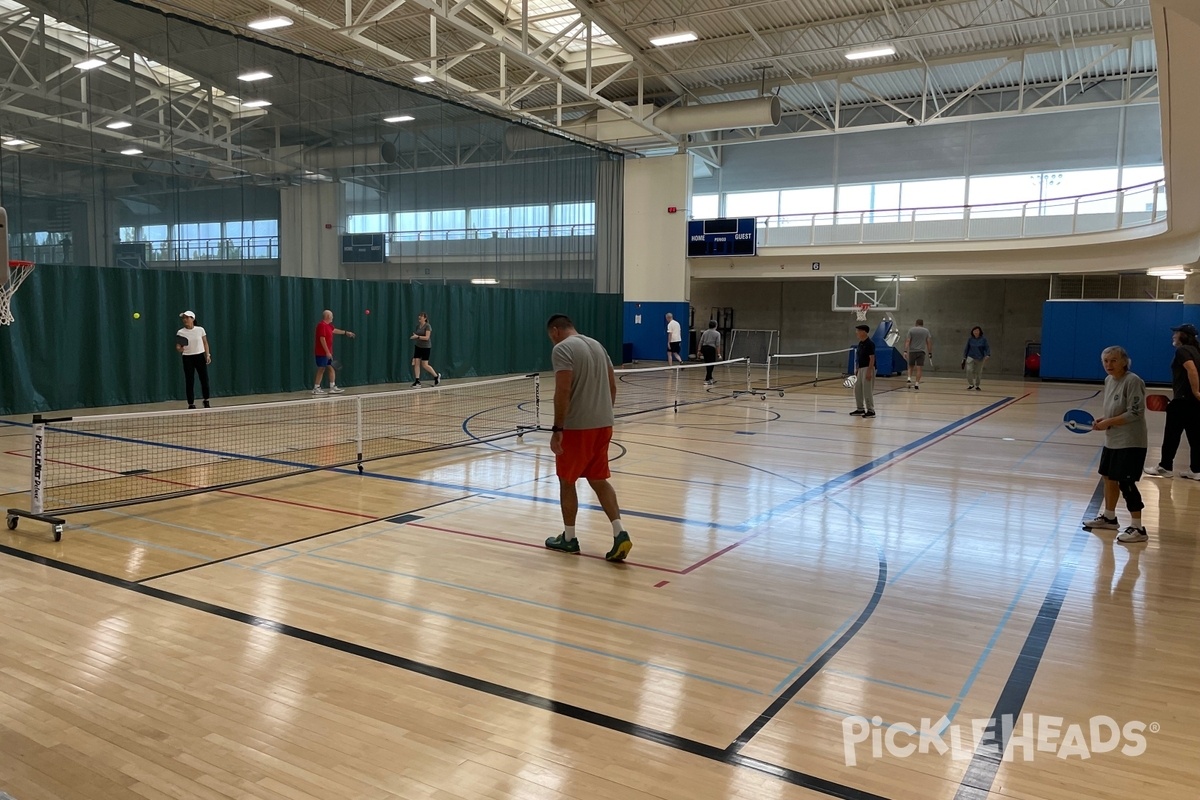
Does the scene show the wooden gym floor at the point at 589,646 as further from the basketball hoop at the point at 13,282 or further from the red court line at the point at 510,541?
the basketball hoop at the point at 13,282

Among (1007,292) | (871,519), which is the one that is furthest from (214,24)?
(1007,292)

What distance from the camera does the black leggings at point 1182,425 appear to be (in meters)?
9.53

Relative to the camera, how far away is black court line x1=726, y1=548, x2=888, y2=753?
3.67 meters

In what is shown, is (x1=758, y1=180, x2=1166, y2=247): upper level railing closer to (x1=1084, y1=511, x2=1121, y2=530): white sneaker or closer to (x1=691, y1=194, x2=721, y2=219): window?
(x1=691, y1=194, x2=721, y2=219): window

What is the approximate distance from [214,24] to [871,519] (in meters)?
15.9


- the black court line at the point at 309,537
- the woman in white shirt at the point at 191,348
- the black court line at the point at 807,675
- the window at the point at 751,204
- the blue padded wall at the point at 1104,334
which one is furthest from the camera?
the window at the point at 751,204

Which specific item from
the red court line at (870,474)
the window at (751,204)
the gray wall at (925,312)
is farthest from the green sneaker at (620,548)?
the window at (751,204)

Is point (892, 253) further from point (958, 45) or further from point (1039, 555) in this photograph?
point (1039, 555)

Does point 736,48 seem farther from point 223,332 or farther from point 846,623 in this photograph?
point 846,623

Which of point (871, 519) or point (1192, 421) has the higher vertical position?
point (1192, 421)

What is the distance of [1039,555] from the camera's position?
21.7ft

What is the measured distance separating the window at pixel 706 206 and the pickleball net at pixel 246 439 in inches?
625

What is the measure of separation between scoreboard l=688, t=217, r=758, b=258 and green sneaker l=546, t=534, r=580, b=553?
Answer: 23301 millimetres

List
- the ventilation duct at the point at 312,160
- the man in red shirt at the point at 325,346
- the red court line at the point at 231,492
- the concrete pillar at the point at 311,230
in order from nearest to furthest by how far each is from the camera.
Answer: the red court line at the point at 231,492, the ventilation duct at the point at 312,160, the man in red shirt at the point at 325,346, the concrete pillar at the point at 311,230
